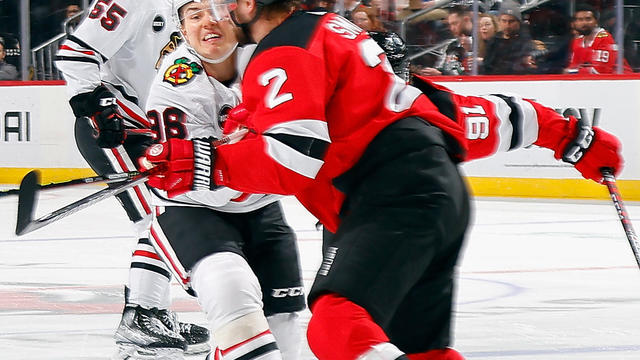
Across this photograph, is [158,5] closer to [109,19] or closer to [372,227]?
[109,19]

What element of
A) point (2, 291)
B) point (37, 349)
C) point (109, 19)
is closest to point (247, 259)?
point (37, 349)

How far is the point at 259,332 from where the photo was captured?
7.98 ft

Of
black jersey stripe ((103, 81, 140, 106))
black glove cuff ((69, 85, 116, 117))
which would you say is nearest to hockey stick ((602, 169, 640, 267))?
black glove cuff ((69, 85, 116, 117))

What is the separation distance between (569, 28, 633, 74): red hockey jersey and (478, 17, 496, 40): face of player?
0.59m

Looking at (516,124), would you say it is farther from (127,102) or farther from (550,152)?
(550,152)

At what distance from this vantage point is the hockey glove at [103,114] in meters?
3.41

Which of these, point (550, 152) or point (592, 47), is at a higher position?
point (592, 47)

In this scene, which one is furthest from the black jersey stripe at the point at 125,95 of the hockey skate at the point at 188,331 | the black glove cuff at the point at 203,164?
the black glove cuff at the point at 203,164

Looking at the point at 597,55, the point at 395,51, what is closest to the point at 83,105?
the point at 395,51

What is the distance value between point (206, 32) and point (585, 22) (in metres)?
5.51

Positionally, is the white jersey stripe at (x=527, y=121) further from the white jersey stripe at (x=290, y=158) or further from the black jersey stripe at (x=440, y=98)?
the white jersey stripe at (x=290, y=158)

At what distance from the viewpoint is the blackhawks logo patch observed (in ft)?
9.36

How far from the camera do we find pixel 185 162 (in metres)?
2.07

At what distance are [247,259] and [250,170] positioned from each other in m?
0.78
